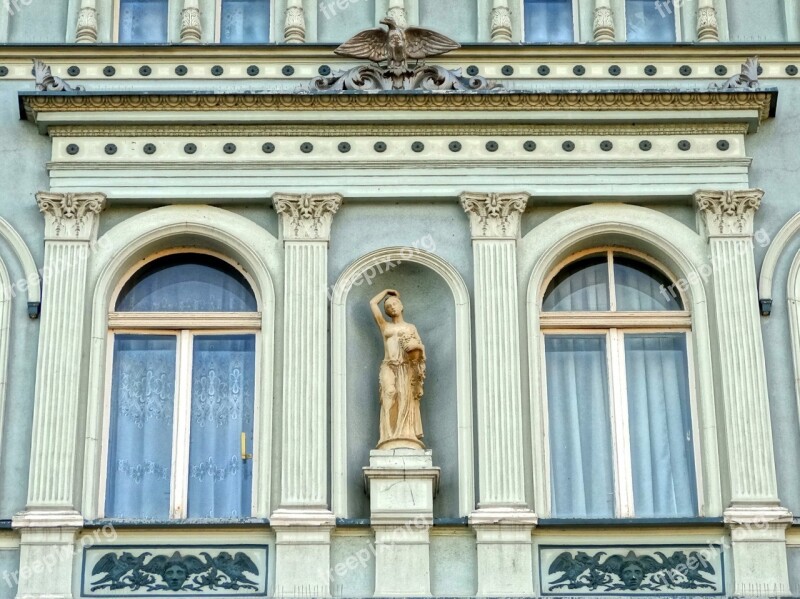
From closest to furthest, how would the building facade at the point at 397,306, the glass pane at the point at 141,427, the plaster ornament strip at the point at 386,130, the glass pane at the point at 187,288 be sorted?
the building facade at the point at 397,306
the glass pane at the point at 141,427
the glass pane at the point at 187,288
the plaster ornament strip at the point at 386,130

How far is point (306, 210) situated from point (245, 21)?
298 cm

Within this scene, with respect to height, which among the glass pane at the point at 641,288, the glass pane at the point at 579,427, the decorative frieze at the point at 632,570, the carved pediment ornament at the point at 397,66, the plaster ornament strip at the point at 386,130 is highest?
the carved pediment ornament at the point at 397,66

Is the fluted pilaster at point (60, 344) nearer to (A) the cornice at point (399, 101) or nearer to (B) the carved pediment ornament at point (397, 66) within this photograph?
(A) the cornice at point (399, 101)

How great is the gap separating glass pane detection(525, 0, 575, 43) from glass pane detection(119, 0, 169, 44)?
4410 millimetres

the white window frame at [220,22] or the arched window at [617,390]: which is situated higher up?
the white window frame at [220,22]

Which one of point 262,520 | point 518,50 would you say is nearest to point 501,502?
point 262,520

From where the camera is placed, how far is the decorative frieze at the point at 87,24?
23.4 metres

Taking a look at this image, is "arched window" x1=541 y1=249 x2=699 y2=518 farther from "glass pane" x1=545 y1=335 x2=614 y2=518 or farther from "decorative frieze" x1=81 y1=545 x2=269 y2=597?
"decorative frieze" x1=81 y1=545 x2=269 y2=597

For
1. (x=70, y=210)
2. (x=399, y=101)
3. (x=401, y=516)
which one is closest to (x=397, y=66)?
(x=399, y=101)

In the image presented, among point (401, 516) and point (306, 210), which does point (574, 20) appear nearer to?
point (306, 210)

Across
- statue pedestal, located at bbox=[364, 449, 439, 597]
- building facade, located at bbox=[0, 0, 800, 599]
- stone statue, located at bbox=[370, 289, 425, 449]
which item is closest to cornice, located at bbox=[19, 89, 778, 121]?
building facade, located at bbox=[0, 0, 800, 599]

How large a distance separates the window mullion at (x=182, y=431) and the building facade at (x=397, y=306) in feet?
0.08

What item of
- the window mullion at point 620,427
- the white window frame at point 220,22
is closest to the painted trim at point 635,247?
the window mullion at point 620,427

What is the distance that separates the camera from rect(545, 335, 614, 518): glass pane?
21625 millimetres
